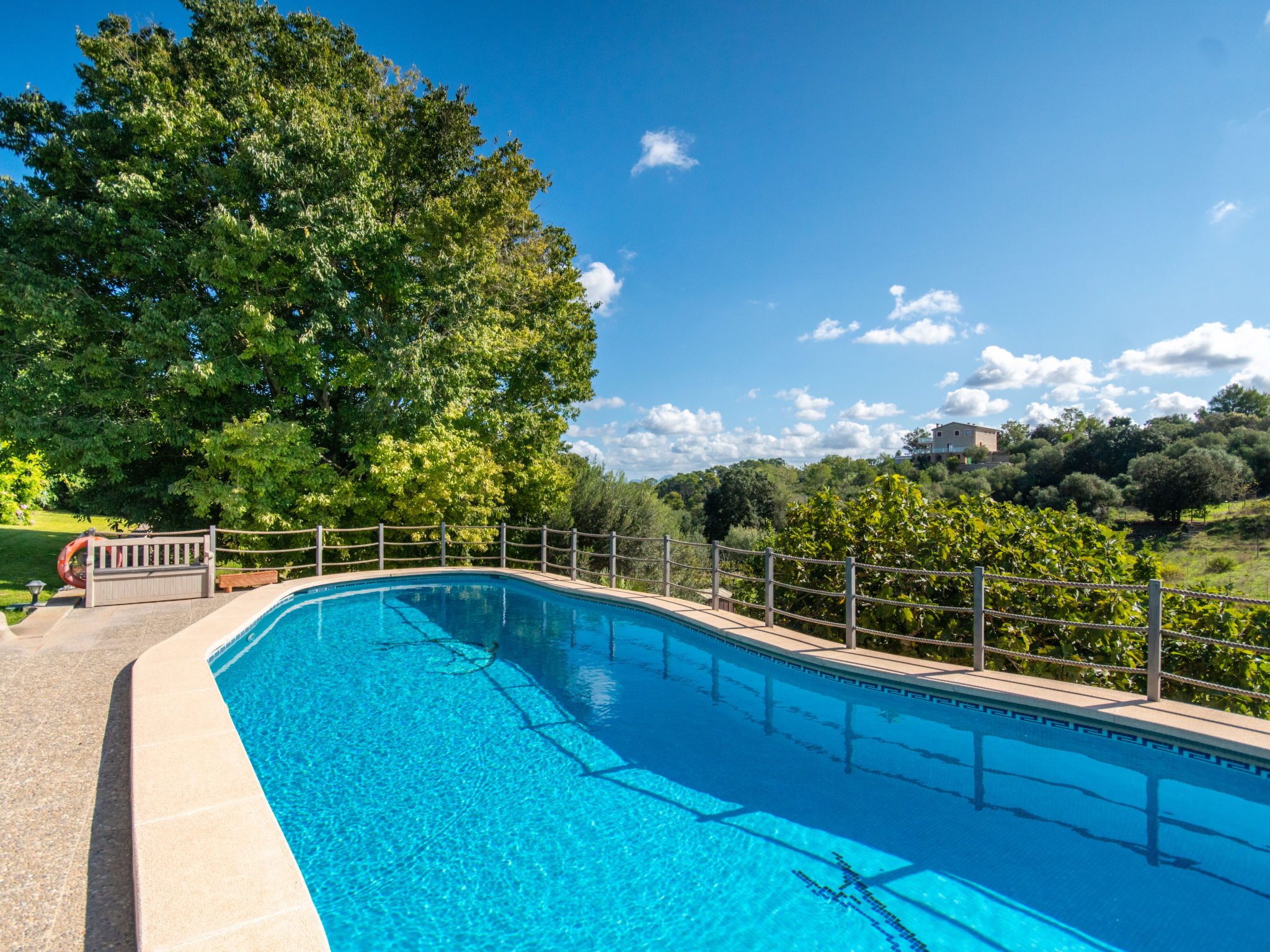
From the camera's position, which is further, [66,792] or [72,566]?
[72,566]

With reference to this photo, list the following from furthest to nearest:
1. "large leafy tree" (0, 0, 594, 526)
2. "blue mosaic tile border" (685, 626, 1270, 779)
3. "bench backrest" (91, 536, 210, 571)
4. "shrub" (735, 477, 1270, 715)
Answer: "large leafy tree" (0, 0, 594, 526)
"bench backrest" (91, 536, 210, 571)
"shrub" (735, 477, 1270, 715)
"blue mosaic tile border" (685, 626, 1270, 779)

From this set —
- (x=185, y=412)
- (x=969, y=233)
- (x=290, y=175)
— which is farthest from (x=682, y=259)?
(x=185, y=412)

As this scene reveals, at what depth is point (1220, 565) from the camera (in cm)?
2964

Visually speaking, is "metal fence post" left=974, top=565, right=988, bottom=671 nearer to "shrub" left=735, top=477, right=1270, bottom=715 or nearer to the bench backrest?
"shrub" left=735, top=477, right=1270, bottom=715

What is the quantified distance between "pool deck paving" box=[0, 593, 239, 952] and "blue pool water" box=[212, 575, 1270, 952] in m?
0.84

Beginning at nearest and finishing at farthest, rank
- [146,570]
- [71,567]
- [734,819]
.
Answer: [734,819] → [146,570] → [71,567]

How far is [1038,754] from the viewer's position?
13.7 feet

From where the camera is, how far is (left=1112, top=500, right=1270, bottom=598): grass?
27953mm

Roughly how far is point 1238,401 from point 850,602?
300 ft

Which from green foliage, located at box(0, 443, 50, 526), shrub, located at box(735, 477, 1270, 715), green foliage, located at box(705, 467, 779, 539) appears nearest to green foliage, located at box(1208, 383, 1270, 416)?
green foliage, located at box(705, 467, 779, 539)

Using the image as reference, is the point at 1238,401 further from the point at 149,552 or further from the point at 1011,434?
the point at 149,552

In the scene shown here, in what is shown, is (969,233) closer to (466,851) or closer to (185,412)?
(466,851)

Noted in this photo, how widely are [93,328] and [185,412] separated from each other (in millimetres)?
2165

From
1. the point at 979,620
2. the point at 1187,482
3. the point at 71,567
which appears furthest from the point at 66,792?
the point at 1187,482
